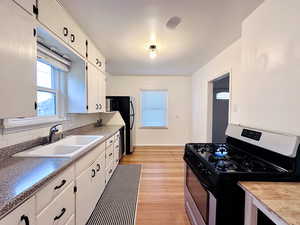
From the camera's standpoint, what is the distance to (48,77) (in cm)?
233

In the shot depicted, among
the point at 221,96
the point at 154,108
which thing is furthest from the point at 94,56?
the point at 221,96

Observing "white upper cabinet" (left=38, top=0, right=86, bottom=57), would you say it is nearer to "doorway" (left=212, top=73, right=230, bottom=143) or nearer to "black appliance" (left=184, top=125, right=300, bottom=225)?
"black appliance" (left=184, top=125, right=300, bottom=225)

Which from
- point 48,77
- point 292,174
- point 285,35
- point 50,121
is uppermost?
point 285,35

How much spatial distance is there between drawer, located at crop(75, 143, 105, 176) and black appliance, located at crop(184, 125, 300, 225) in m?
1.11

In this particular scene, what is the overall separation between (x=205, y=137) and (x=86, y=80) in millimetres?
3014

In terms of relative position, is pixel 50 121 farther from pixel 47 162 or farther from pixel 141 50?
pixel 141 50

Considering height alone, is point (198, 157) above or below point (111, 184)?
above

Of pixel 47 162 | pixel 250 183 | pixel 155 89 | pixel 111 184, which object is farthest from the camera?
pixel 155 89

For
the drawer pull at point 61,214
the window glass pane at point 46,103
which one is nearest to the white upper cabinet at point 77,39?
the window glass pane at point 46,103

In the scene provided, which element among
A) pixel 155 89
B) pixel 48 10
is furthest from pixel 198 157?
pixel 155 89

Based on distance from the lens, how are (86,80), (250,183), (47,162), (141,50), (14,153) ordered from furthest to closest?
1. (141,50)
2. (86,80)
3. (14,153)
4. (47,162)
5. (250,183)

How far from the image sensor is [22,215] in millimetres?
868

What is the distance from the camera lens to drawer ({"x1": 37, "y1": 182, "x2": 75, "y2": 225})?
42.5 inches

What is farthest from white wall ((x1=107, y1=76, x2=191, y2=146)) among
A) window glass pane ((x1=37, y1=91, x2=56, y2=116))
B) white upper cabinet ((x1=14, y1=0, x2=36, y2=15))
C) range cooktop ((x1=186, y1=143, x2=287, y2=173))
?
white upper cabinet ((x1=14, y1=0, x2=36, y2=15))
